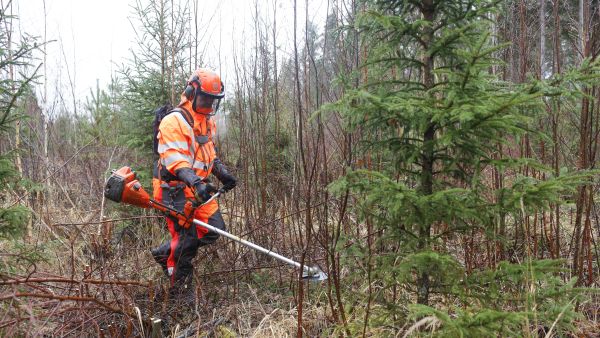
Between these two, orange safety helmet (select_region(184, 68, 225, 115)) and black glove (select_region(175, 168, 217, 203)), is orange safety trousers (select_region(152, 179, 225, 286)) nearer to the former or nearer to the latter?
black glove (select_region(175, 168, 217, 203))

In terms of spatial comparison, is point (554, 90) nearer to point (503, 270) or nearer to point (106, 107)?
point (503, 270)

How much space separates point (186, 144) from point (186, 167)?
0.26 meters

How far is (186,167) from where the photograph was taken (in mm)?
3811

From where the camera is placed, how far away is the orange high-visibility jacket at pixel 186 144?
385 cm

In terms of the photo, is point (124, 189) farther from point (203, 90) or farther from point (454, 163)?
point (454, 163)

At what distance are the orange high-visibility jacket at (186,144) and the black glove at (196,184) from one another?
2.7 inches

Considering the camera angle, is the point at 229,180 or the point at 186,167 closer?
the point at 186,167

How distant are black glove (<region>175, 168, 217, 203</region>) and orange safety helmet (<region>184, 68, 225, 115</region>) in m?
0.69

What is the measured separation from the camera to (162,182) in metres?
4.09

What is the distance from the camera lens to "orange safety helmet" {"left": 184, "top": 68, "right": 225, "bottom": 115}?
13.2ft

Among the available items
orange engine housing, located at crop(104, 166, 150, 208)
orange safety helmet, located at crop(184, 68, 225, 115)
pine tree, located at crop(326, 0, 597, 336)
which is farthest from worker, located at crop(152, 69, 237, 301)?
pine tree, located at crop(326, 0, 597, 336)

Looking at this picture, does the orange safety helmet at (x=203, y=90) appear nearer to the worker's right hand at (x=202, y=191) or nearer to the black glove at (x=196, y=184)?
the black glove at (x=196, y=184)

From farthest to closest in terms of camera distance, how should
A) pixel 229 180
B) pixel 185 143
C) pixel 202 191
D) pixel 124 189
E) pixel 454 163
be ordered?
pixel 229 180, pixel 185 143, pixel 202 191, pixel 124 189, pixel 454 163

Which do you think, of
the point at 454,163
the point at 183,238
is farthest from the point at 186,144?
the point at 454,163
